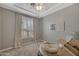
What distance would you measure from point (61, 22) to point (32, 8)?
47cm

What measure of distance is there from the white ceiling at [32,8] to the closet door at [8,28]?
84 millimetres

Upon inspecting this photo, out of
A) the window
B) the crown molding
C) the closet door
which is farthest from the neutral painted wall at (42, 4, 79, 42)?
the closet door

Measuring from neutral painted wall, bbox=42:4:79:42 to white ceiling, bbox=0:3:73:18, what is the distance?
6 centimetres

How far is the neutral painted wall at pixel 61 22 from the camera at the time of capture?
1.61 meters

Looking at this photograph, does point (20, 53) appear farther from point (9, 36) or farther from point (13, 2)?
point (13, 2)

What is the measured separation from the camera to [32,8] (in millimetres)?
1674

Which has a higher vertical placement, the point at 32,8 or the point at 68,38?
the point at 32,8

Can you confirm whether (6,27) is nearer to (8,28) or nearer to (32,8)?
(8,28)

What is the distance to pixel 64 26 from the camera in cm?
164

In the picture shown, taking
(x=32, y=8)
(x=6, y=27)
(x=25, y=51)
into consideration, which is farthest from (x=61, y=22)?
(x=6, y=27)

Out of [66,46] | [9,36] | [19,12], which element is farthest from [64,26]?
[9,36]

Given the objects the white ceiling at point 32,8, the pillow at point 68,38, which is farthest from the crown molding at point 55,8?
the pillow at point 68,38

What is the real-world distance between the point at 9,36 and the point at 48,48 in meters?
0.58

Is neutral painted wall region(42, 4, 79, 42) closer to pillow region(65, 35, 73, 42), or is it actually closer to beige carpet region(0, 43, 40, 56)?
pillow region(65, 35, 73, 42)
